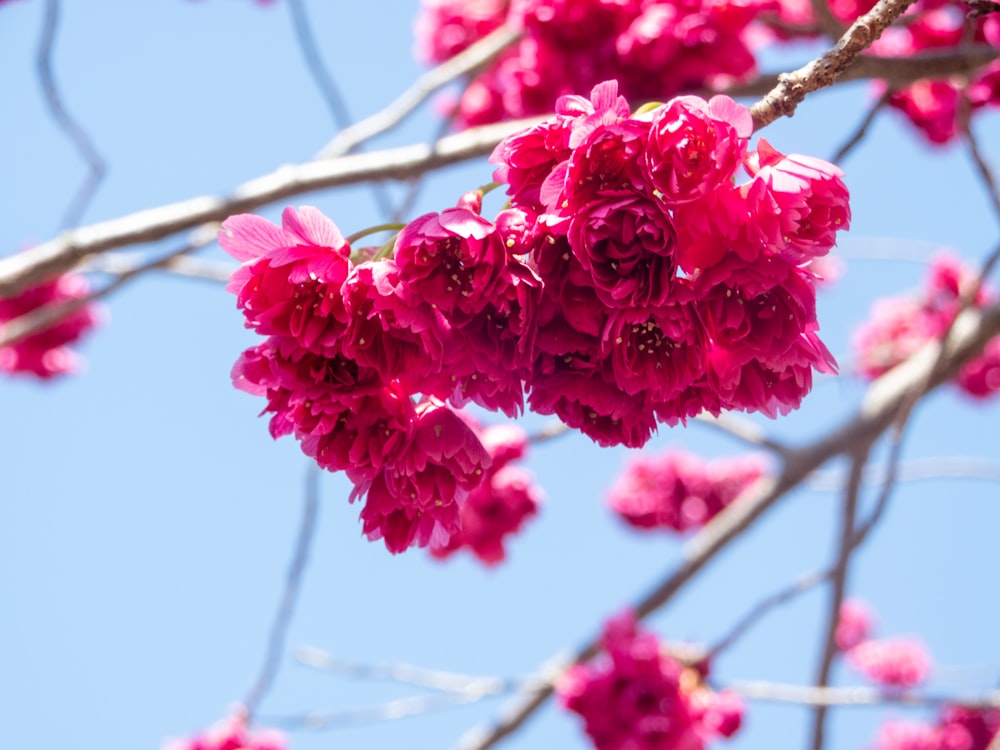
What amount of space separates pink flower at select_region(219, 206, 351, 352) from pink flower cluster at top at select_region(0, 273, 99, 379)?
3.71 metres

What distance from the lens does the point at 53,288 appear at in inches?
181

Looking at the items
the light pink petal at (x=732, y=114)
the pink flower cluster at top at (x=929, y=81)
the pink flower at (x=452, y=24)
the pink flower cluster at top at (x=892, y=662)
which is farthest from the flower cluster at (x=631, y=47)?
the pink flower cluster at top at (x=892, y=662)

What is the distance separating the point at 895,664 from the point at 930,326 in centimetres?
194

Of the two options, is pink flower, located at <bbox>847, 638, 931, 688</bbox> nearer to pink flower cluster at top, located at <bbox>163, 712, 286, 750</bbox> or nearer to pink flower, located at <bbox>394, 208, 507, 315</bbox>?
pink flower cluster at top, located at <bbox>163, 712, 286, 750</bbox>

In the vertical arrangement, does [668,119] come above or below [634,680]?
below

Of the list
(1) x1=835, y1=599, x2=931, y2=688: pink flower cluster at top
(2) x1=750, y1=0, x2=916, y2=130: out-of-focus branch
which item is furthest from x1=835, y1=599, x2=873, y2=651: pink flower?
(2) x1=750, y1=0, x2=916, y2=130: out-of-focus branch

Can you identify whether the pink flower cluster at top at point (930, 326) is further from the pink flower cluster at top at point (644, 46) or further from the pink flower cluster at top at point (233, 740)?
the pink flower cluster at top at point (233, 740)

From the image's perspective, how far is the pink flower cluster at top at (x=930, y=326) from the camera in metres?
4.83

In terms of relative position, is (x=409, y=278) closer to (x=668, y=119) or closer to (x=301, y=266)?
(x=301, y=266)

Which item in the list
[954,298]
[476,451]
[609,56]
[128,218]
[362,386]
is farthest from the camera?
[954,298]

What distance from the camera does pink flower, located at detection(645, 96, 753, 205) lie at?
102 cm

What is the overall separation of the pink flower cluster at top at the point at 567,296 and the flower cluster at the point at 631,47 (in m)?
1.56

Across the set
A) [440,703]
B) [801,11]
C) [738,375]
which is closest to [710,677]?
[440,703]

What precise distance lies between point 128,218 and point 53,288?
2505 millimetres
